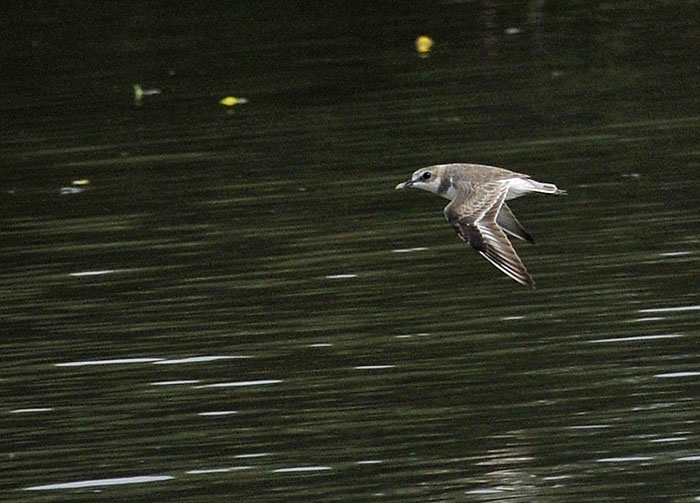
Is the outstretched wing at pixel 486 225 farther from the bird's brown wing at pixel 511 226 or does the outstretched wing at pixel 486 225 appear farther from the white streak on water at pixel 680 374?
the white streak on water at pixel 680 374

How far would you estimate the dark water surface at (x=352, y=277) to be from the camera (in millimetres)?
9414

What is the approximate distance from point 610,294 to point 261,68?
10314 mm

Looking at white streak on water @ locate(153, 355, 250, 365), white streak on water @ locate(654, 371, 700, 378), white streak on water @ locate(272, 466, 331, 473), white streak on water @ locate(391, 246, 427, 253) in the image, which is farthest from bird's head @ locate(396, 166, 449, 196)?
white streak on water @ locate(272, 466, 331, 473)

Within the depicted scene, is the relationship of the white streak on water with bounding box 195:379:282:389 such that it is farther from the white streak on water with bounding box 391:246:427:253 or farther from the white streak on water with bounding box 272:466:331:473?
the white streak on water with bounding box 391:246:427:253

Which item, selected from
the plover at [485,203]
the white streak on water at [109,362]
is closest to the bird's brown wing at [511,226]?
the plover at [485,203]

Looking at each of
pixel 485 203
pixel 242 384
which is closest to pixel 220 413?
pixel 242 384

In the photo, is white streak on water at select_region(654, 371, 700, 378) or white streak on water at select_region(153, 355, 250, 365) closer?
white streak on water at select_region(654, 371, 700, 378)

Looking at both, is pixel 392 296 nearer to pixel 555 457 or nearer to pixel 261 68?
pixel 555 457

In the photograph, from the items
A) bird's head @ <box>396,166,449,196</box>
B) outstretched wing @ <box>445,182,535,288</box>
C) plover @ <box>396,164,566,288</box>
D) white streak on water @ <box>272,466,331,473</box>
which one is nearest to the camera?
white streak on water @ <box>272,466,331,473</box>

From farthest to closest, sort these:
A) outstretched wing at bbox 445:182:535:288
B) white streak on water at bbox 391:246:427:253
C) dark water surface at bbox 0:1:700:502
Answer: white streak on water at bbox 391:246:427:253
outstretched wing at bbox 445:182:535:288
dark water surface at bbox 0:1:700:502

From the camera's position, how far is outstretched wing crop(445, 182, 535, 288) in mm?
10086

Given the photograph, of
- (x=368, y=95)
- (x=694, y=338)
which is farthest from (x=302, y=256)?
(x=368, y=95)

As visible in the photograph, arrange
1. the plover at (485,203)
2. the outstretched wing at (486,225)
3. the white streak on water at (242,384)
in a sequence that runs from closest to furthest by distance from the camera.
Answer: the outstretched wing at (486,225), the plover at (485,203), the white streak on water at (242,384)

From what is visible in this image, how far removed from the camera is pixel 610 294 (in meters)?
11.8
